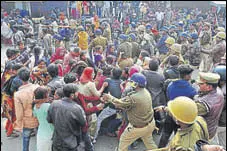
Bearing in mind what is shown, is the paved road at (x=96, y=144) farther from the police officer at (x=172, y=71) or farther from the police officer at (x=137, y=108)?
the police officer at (x=172, y=71)

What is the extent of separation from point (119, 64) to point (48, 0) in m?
15.8

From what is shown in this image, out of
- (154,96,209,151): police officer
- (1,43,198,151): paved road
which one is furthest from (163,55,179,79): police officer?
(154,96,209,151): police officer

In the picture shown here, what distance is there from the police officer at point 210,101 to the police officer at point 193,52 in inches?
230

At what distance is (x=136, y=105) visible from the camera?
4383 millimetres

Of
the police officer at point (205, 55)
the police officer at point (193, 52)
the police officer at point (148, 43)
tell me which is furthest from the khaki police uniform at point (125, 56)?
the police officer at point (205, 55)

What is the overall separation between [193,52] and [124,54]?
309 centimetres

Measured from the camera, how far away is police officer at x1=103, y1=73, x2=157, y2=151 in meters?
4.36

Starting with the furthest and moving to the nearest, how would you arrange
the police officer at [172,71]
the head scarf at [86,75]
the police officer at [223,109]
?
1. the police officer at [172,71]
2. the head scarf at [86,75]
3. the police officer at [223,109]

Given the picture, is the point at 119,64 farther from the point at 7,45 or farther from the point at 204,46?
the point at 7,45

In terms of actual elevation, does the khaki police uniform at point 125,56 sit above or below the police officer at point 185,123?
above

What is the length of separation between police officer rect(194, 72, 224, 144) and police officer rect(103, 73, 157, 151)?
0.82 meters

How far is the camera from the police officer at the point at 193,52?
9688 mm

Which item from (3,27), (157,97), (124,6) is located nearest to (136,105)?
(157,97)

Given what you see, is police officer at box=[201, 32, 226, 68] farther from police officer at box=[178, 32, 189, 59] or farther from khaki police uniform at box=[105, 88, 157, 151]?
khaki police uniform at box=[105, 88, 157, 151]
